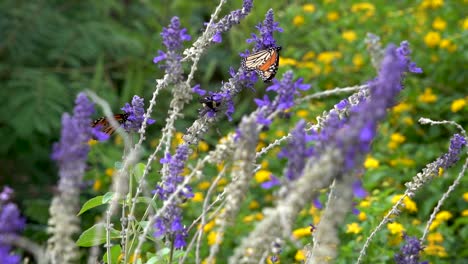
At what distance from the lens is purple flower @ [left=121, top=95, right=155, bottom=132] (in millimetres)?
2210

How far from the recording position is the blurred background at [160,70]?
5.39 meters

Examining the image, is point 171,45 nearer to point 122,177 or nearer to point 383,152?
point 122,177

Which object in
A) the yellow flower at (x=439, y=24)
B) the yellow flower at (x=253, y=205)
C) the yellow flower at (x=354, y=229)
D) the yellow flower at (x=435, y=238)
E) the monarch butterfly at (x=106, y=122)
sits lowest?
the yellow flower at (x=435, y=238)

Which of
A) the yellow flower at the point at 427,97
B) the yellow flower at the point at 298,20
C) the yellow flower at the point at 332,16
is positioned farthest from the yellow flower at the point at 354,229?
the yellow flower at the point at 332,16

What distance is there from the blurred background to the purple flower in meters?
2.78

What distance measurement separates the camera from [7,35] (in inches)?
242

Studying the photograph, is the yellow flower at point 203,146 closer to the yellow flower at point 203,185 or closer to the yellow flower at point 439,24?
the yellow flower at point 203,185

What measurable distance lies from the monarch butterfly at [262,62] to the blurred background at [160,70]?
2.59 meters

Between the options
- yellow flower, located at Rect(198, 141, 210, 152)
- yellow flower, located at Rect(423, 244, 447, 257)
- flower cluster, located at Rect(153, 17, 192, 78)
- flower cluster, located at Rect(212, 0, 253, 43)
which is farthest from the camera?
yellow flower, located at Rect(198, 141, 210, 152)

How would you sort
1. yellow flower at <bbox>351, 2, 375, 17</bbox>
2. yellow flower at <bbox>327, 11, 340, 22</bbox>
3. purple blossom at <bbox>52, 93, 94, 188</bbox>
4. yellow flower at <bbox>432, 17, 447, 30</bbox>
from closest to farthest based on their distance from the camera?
purple blossom at <bbox>52, 93, 94, 188</bbox> < yellow flower at <bbox>432, 17, 447, 30</bbox> < yellow flower at <bbox>351, 2, 375, 17</bbox> < yellow flower at <bbox>327, 11, 340, 22</bbox>

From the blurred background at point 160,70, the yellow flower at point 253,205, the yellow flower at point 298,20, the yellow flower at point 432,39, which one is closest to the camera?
the yellow flower at point 253,205

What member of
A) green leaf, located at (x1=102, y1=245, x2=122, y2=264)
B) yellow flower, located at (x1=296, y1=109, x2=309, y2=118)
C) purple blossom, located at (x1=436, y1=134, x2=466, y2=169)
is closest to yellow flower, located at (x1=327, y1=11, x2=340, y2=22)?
yellow flower, located at (x1=296, y1=109, x2=309, y2=118)

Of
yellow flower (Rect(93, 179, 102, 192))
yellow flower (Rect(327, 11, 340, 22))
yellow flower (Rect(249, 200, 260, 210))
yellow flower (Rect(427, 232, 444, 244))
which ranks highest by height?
yellow flower (Rect(327, 11, 340, 22))

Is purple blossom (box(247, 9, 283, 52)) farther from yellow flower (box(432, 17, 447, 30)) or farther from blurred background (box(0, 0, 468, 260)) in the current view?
yellow flower (box(432, 17, 447, 30))
